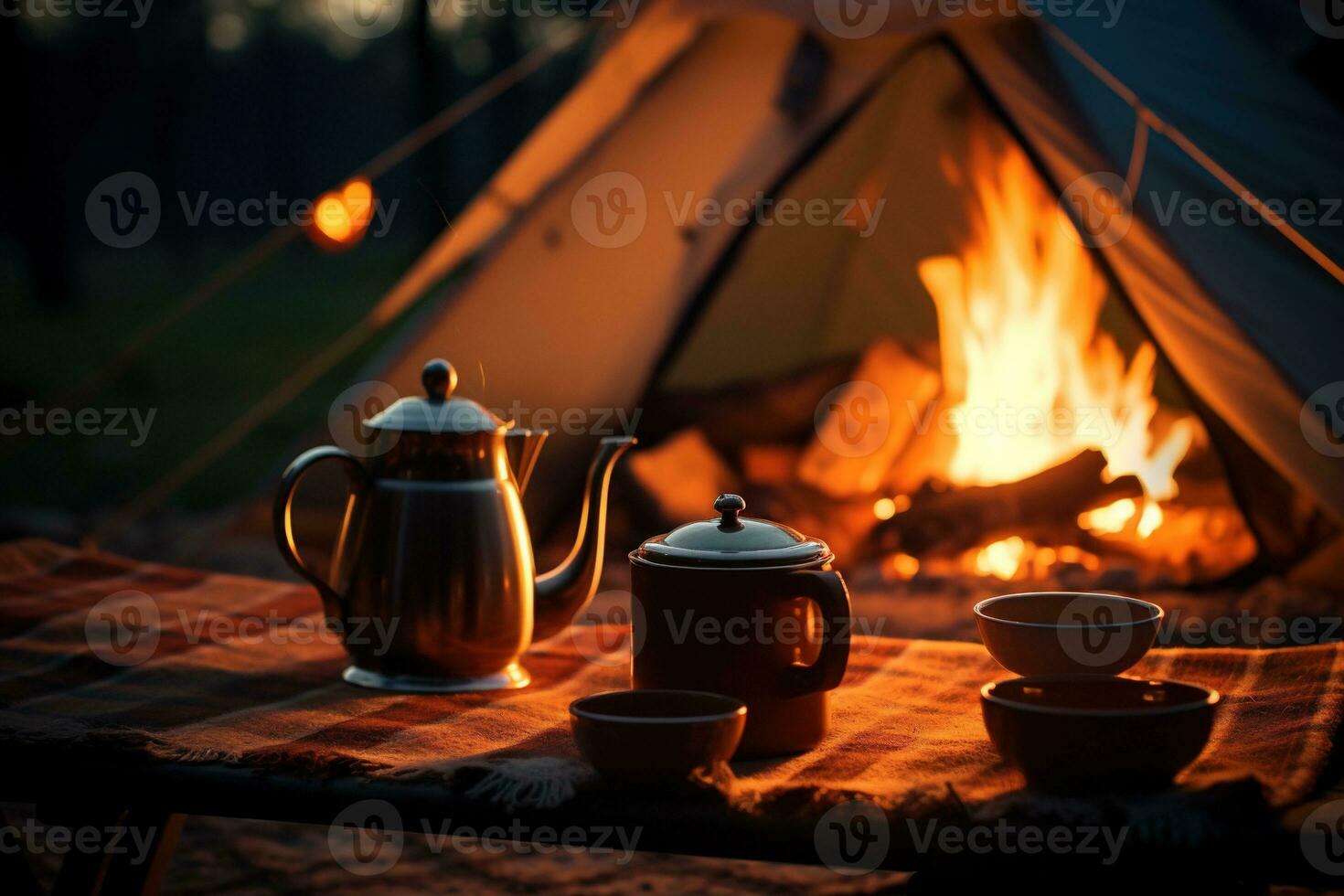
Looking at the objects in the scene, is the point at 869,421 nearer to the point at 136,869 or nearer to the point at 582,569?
the point at 582,569

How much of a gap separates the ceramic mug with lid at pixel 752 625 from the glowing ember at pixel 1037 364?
207 centimetres

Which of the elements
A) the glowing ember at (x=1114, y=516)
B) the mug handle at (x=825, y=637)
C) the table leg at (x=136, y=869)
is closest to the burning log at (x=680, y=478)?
the glowing ember at (x=1114, y=516)

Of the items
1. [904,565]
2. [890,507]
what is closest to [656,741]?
[904,565]

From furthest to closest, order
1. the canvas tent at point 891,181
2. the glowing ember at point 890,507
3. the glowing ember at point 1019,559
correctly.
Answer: the glowing ember at point 890,507
the glowing ember at point 1019,559
the canvas tent at point 891,181

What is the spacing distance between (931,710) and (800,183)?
2459 millimetres

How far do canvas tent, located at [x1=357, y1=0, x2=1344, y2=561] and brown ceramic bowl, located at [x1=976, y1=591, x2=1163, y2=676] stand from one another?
1.15 meters

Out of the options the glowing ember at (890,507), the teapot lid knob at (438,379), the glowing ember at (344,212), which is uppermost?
the glowing ember at (344,212)

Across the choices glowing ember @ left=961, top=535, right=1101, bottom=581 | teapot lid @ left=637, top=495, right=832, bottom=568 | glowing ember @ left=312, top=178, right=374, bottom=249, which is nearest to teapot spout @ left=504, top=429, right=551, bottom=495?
teapot lid @ left=637, top=495, right=832, bottom=568

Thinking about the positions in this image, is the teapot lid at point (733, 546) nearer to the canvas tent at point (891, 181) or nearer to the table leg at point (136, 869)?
the table leg at point (136, 869)

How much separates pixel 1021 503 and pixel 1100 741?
82.7 inches

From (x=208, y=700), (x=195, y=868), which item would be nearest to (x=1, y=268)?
(x=195, y=868)

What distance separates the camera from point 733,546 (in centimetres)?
93

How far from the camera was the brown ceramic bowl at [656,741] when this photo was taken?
809 mm

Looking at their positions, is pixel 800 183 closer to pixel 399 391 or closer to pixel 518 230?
pixel 518 230
